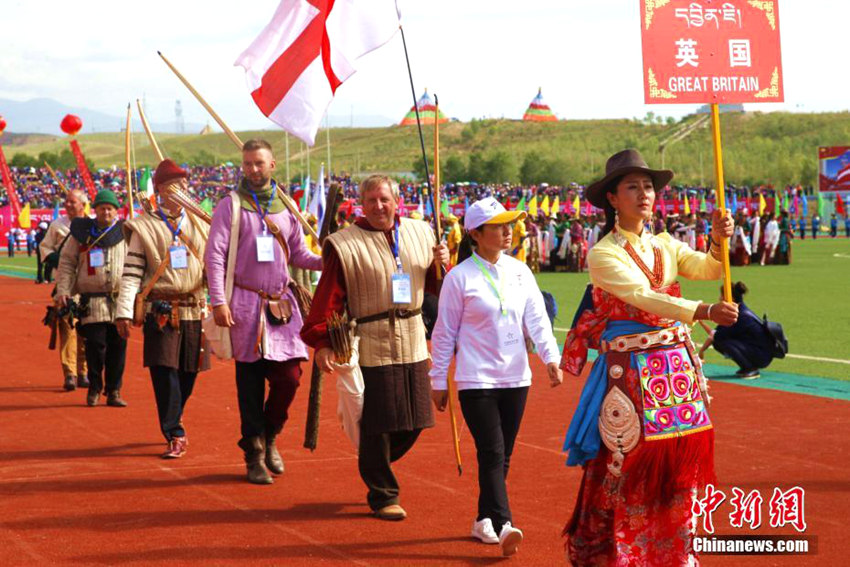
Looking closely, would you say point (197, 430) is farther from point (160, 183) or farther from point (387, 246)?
point (387, 246)

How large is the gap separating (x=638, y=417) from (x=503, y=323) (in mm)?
1183

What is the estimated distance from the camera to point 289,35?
7.72 m

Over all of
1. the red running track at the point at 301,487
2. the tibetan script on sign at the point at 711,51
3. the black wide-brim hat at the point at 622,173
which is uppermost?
the tibetan script on sign at the point at 711,51

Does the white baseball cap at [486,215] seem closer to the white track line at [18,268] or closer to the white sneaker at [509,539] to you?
the white sneaker at [509,539]

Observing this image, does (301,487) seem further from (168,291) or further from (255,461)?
(168,291)

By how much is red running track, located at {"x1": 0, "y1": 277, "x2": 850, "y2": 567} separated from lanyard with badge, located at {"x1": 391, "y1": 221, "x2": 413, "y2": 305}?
1179 millimetres

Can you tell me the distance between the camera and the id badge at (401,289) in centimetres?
652

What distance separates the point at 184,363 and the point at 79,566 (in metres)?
3.14

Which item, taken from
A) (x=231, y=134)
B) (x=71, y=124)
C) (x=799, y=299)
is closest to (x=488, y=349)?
(x=231, y=134)

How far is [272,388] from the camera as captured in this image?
7.64m

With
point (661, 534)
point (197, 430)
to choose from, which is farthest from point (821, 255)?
point (661, 534)

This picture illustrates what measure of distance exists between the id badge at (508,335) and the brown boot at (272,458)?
2.32 meters

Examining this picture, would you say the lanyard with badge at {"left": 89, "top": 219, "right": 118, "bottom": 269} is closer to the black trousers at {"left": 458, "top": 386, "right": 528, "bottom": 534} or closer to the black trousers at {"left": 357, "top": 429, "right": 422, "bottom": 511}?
the black trousers at {"left": 357, "top": 429, "right": 422, "bottom": 511}

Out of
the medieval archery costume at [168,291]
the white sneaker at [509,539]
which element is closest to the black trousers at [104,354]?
the medieval archery costume at [168,291]
